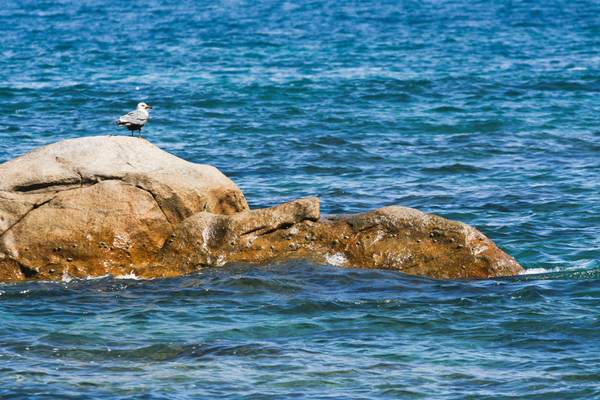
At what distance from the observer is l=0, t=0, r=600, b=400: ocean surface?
7.38 metres

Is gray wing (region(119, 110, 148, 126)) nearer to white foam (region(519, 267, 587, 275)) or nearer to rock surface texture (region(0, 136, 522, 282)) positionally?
rock surface texture (region(0, 136, 522, 282))

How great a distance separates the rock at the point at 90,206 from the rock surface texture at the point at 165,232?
0.04 ft

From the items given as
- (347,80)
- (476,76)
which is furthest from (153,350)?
(476,76)

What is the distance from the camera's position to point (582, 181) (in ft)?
52.1

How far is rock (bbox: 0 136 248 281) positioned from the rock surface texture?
0.01 meters

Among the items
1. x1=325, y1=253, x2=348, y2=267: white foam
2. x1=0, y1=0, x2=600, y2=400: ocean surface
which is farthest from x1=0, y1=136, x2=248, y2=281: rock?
x1=325, y1=253, x2=348, y2=267: white foam

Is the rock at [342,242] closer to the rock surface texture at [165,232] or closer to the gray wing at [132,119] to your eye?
the rock surface texture at [165,232]

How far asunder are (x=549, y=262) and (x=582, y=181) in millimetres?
5373

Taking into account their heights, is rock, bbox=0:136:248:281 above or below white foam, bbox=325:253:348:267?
above

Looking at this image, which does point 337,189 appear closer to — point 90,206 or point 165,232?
point 165,232

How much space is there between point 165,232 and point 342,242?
2392mm

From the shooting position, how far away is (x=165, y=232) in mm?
10352

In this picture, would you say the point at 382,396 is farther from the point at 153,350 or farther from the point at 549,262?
the point at 549,262

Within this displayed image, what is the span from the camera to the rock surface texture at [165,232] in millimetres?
9922
